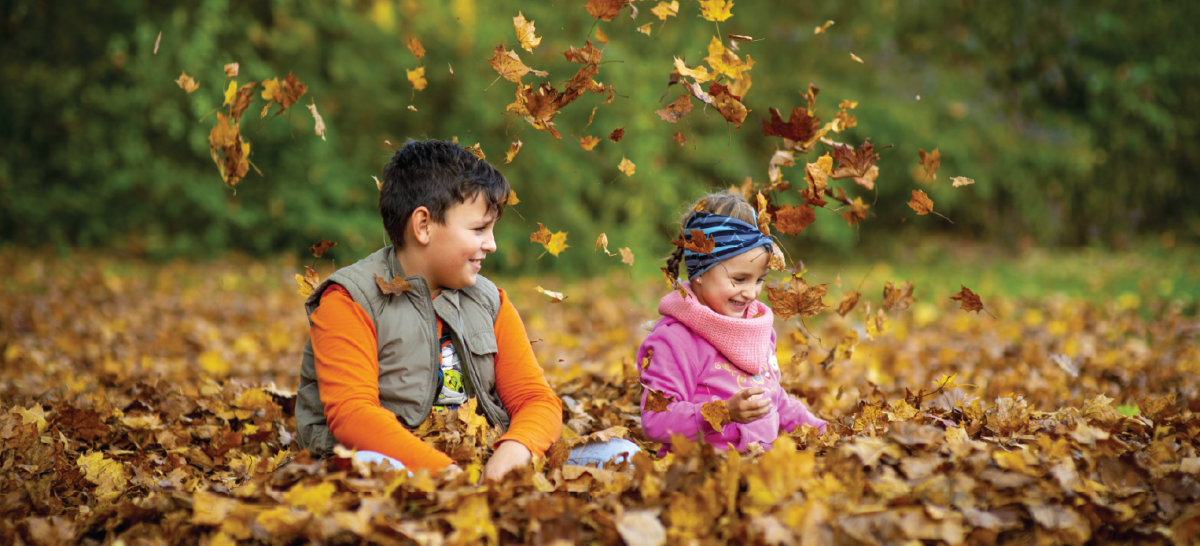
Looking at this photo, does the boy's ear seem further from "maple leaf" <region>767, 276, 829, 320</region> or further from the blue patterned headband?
"maple leaf" <region>767, 276, 829, 320</region>

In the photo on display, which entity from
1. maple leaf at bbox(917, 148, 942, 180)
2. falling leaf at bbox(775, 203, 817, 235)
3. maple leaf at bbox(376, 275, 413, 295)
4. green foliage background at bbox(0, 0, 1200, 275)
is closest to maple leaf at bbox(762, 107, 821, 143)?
falling leaf at bbox(775, 203, 817, 235)

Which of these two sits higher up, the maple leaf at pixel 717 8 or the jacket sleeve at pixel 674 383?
the maple leaf at pixel 717 8

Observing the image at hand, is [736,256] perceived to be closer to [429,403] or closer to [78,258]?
[429,403]

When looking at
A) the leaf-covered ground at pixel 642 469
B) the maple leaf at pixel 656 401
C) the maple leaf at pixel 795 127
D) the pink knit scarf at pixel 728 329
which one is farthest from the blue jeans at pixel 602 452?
the maple leaf at pixel 795 127

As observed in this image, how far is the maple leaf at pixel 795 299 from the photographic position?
268 cm

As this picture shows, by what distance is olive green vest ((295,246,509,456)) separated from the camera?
2.32 metres

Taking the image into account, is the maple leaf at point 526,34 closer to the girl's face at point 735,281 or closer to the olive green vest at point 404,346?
the olive green vest at point 404,346

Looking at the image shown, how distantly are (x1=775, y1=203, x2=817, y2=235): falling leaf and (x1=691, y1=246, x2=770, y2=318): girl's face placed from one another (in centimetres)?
17

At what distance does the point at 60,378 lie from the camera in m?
4.01

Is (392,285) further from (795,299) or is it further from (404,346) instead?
(795,299)

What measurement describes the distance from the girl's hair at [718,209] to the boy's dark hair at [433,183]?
0.64 meters

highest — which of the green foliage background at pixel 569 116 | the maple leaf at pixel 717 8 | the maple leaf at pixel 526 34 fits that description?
the maple leaf at pixel 526 34

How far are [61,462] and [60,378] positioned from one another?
1.81 metres

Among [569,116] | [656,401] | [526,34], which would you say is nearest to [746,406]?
[656,401]
